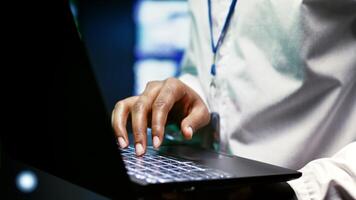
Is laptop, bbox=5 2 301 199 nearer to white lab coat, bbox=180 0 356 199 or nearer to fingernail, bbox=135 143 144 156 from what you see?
fingernail, bbox=135 143 144 156

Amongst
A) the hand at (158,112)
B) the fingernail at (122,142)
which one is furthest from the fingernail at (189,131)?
the fingernail at (122,142)

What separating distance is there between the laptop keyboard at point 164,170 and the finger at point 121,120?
0.18 feet

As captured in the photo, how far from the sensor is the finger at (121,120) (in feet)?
2.01

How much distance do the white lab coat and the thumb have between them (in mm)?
72

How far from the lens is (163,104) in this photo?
0.68m

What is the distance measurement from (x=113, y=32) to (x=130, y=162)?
263 cm

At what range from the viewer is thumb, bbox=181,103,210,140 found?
2.19ft

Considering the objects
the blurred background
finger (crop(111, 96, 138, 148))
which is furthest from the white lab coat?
the blurred background

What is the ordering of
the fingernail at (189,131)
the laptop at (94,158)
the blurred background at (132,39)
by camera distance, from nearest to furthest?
1. the laptop at (94,158)
2. the fingernail at (189,131)
3. the blurred background at (132,39)

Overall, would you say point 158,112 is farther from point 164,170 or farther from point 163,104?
point 164,170

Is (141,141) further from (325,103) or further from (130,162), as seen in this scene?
(325,103)

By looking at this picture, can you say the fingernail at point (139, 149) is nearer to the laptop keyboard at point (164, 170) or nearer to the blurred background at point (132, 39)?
the laptop keyboard at point (164, 170)

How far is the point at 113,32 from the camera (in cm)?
305

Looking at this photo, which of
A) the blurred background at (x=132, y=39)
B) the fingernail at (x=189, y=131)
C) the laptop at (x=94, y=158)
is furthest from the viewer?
the blurred background at (x=132, y=39)
